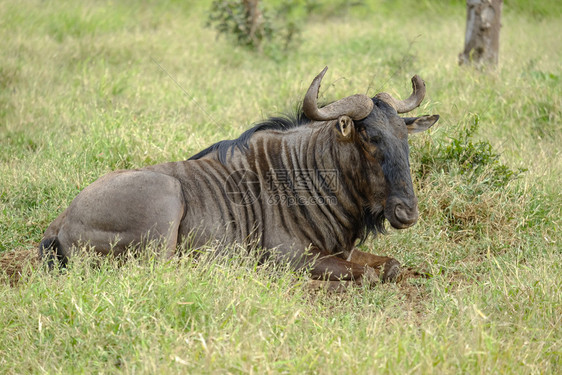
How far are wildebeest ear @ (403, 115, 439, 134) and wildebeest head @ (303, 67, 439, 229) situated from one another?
0.27 meters

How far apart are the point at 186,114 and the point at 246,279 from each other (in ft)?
13.5


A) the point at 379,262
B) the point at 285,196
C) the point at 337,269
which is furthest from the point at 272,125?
the point at 379,262

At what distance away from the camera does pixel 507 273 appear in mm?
4242

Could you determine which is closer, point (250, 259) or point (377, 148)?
point (377, 148)

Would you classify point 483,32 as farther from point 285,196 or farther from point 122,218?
point 122,218

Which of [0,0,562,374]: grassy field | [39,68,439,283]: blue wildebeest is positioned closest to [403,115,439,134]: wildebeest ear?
[39,68,439,283]: blue wildebeest

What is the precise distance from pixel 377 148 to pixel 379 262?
96 cm

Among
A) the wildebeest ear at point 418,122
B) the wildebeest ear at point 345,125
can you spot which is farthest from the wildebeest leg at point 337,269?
the wildebeest ear at point 418,122

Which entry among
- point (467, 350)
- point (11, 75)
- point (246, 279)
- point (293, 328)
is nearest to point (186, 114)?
point (11, 75)

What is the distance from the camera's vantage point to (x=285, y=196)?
4.57 metres

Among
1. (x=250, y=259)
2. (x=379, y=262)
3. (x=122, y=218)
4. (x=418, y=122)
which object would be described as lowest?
(x=379, y=262)

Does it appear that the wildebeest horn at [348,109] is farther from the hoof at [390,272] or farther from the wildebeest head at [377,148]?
the hoof at [390,272]

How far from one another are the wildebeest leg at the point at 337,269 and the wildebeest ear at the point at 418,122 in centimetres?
110

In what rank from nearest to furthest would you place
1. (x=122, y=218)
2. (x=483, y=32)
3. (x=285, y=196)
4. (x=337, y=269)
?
(x=122, y=218) → (x=337, y=269) → (x=285, y=196) → (x=483, y=32)
